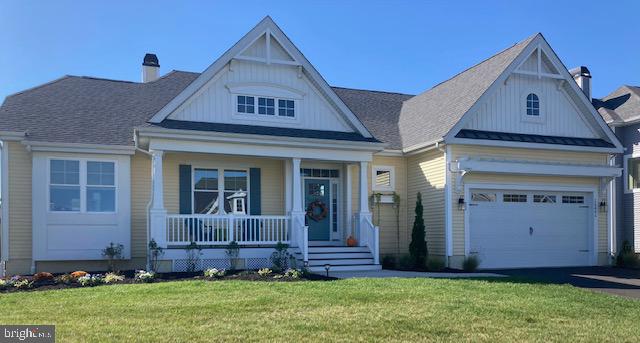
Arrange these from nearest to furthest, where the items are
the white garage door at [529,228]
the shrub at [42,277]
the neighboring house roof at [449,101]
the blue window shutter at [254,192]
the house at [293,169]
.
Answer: the shrub at [42,277]
the house at [293,169]
the blue window shutter at [254,192]
the white garage door at [529,228]
the neighboring house roof at [449,101]

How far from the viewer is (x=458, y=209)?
17.1 meters

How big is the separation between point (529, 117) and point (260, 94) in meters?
8.32

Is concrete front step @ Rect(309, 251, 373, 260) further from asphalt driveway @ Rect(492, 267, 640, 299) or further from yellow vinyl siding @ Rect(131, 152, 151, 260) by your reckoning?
yellow vinyl siding @ Rect(131, 152, 151, 260)

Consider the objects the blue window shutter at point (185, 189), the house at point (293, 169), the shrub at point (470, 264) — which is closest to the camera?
the house at point (293, 169)

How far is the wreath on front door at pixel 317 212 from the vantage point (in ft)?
58.4

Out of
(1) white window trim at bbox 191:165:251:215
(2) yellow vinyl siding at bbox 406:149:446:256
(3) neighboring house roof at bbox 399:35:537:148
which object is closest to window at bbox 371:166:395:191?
(2) yellow vinyl siding at bbox 406:149:446:256

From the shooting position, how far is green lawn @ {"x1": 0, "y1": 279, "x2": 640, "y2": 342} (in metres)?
7.76

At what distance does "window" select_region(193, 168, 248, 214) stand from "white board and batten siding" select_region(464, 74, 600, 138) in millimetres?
6866

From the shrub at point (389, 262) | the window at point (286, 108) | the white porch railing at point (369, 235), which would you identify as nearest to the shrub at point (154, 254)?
the window at point (286, 108)

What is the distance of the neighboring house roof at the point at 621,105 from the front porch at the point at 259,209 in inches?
419

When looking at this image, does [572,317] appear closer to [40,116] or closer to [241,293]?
[241,293]

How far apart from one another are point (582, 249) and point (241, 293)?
1271 centimetres

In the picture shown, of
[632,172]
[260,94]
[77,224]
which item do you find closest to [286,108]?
[260,94]

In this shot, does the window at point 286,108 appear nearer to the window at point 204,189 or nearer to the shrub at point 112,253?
the window at point 204,189
